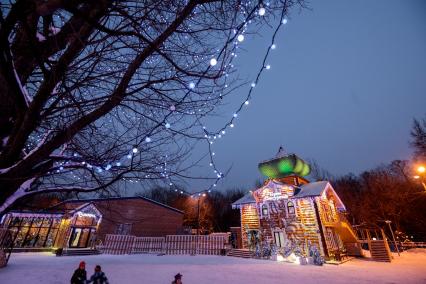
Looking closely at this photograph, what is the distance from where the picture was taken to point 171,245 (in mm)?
21672

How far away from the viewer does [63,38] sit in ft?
9.70

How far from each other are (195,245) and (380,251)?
14.9 metres

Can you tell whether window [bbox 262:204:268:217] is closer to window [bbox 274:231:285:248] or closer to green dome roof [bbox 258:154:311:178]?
window [bbox 274:231:285:248]

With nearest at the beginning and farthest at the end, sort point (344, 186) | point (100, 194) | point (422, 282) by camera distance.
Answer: point (100, 194) < point (422, 282) < point (344, 186)

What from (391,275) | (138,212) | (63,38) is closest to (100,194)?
(63,38)

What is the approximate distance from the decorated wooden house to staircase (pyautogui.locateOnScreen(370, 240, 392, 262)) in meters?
2.17

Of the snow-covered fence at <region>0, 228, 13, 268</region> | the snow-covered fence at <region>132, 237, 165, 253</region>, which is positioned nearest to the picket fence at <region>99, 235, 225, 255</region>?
the snow-covered fence at <region>132, 237, 165, 253</region>

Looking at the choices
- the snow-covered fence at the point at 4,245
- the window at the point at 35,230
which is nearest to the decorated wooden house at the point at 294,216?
the snow-covered fence at the point at 4,245

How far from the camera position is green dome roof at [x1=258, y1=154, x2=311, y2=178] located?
70.1 feet

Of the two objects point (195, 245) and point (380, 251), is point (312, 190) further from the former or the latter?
point (195, 245)

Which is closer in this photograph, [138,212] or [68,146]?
[68,146]

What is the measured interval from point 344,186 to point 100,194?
5005 centimetres

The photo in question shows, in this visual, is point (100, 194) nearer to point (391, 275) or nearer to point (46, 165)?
point (46, 165)

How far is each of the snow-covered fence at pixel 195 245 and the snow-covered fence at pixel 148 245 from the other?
78cm
